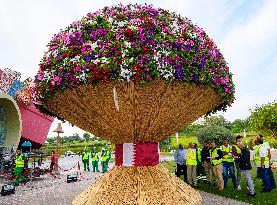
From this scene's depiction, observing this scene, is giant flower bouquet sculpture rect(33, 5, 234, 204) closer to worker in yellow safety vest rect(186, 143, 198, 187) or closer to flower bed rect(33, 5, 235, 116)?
flower bed rect(33, 5, 235, 116)

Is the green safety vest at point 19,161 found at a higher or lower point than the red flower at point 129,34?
lower

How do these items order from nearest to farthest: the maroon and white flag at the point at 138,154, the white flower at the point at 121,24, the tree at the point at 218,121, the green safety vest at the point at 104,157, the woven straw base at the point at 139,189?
the white flower at the point at 121,24 → the woven straw base at the point at 139,189 → the maroon and white flag at the point at 138,154 → the green safety vest at the point at 104,157 → the tree at the point at 218,121

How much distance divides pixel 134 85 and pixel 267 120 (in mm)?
28814

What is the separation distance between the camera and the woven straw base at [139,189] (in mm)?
4934

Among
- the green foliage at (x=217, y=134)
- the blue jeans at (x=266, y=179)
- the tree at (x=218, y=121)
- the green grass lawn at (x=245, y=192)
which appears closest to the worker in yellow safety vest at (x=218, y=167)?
the green grass lawn at (x=245, y=192)

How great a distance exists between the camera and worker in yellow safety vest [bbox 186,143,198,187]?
423 inches

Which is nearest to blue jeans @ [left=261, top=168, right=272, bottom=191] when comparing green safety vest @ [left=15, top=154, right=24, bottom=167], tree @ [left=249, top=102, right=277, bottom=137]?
green safety vest @ [left=15, top=154, right=24, bottom=167]

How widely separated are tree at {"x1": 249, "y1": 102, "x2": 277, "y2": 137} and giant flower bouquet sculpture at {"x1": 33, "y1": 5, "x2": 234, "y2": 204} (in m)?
26.9

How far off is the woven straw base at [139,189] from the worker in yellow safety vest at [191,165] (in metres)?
5.30

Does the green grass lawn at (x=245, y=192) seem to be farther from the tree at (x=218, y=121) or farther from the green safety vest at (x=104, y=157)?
the tree at (x=218, y=121)

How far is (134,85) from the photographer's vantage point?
451 cm

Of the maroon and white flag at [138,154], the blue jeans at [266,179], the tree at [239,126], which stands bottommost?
the blue jeans at [266,179]

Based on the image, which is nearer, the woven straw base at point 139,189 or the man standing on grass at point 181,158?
the woven straw base at point 139,189

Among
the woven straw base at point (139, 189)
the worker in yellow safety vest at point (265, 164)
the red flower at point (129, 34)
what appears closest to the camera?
the red flower at point (129, 34)
